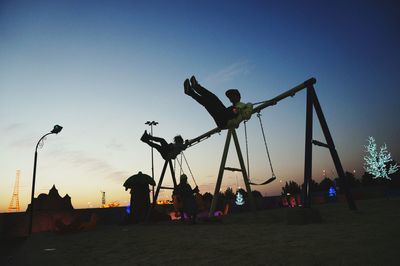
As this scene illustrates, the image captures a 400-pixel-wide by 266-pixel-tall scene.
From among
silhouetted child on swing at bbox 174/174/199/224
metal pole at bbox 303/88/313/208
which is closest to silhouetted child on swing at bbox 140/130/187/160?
silhouetted child on swing at bbox 174/174/199/224

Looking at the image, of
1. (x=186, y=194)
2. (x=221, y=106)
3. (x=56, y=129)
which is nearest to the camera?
(x=221, y=106)

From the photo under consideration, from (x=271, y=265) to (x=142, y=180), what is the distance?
1193 centimetres

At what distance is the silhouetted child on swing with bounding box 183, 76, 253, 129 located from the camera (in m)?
6.60

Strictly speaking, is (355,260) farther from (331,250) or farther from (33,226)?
(33,226)

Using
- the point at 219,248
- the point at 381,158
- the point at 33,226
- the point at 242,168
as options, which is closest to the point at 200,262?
the point at 219,248

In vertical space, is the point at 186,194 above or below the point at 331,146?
below

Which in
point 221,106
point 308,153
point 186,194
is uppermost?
point 221,106

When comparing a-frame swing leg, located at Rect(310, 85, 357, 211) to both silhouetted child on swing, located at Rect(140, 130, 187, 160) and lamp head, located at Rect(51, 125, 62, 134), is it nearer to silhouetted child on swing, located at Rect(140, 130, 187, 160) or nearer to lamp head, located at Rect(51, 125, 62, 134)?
silhouetted child on swing, located at Rect(140, 130, 187, 160)

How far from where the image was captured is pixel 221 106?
692 centimetres

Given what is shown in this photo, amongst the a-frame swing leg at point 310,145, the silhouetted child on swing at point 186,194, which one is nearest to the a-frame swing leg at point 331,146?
the a-frame swing leg at point 310,145

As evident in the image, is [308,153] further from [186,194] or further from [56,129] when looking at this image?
[56,129]

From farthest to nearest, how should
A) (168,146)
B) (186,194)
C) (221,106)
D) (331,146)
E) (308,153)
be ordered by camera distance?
(168,146), (186,194), (221,106), (331,146), (308,153)

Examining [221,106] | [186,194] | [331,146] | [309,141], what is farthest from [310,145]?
[186,194]

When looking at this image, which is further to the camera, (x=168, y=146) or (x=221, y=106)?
(x=168, y=146)
